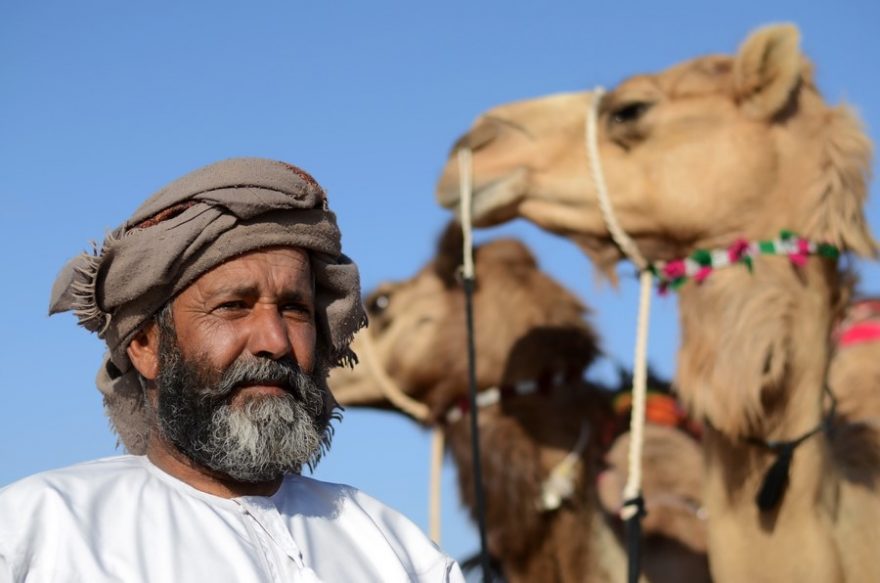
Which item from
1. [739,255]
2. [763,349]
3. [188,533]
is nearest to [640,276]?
[739,255]

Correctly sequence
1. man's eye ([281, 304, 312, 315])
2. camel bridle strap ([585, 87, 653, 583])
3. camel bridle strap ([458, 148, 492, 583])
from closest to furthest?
man's eye ([281, 304, 312, 315]), camel bridle strap ([585, 87, 653, 583]), camel bridle strap ([458, 148, 492, 583])

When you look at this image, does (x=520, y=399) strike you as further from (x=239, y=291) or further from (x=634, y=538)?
(x=239, y=291)

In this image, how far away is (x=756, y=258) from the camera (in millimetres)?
3756

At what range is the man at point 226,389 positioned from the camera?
2213 mm

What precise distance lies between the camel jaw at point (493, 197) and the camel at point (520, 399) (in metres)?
1.30

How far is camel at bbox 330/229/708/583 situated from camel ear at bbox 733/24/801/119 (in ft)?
5.79

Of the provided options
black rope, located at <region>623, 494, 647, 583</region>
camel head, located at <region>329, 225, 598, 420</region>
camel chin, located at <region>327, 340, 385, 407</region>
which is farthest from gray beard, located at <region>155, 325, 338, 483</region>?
camel chin, located at <region>327, 340, 385, 407</region>

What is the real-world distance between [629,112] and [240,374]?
2.20 metres

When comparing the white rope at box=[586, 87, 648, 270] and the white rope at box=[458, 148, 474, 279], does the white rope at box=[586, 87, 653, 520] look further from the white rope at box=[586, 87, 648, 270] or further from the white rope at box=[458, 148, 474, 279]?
the white rope at box=[458, 148, 474, 279]

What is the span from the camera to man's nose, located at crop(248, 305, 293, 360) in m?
2.32

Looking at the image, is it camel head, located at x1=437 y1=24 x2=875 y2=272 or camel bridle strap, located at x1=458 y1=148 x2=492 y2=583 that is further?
camel bridle strap, located at x1=458 y1=148 x2=492 y2=583

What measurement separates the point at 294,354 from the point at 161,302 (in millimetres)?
263

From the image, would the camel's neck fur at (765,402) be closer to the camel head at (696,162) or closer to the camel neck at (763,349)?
the camel neck at (763,349)

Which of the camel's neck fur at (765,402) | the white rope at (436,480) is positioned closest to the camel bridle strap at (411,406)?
the white rope at (436,480)
